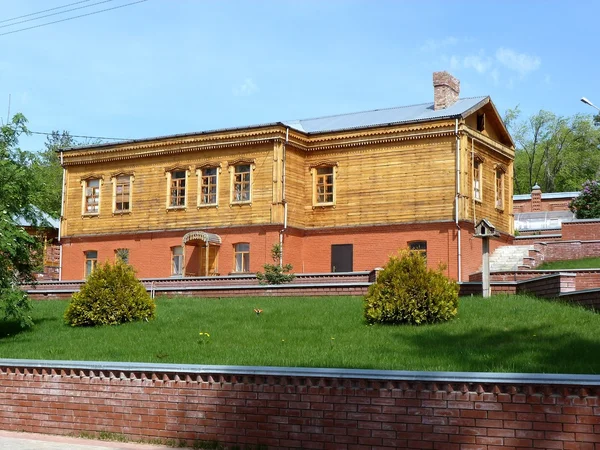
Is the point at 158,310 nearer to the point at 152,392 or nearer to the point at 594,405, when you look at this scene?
the point at 152,392

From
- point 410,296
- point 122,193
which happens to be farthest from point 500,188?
point 410,296

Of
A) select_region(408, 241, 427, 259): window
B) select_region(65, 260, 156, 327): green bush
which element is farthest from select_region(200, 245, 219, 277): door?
select_region(65, 260, 156, 327): green bush

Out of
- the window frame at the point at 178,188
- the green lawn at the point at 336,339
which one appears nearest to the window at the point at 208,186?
the window frame at the point at 178,188

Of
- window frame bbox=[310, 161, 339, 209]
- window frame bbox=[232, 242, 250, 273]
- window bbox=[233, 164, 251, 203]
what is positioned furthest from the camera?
window frame bbox=[310, 161, 339, 209]

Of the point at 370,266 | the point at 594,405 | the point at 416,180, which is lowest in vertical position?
the point at 594,405

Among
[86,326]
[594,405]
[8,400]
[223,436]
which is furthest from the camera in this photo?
[86,326]

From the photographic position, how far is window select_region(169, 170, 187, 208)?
125ft

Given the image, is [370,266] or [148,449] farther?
[370,266]

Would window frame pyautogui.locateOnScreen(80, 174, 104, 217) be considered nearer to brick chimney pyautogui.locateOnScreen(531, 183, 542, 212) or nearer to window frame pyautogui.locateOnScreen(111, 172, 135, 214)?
window frame pyautogui.locateOnScreen(111, 172, 135, 214)

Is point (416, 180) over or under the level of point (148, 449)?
over

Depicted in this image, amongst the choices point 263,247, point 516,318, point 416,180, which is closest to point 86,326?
point 516,318

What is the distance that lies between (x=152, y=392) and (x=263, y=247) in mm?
21902

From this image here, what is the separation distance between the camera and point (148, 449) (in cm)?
1295

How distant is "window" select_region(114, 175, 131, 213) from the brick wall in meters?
24.8
